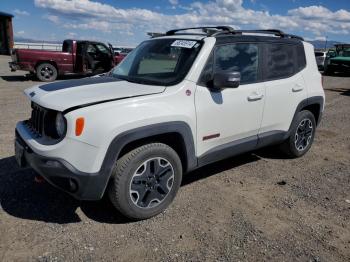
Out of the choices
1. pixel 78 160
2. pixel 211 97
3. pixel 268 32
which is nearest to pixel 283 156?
pixel 268 32

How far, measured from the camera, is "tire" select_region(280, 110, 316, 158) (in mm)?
5043

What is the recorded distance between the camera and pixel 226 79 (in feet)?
11.6

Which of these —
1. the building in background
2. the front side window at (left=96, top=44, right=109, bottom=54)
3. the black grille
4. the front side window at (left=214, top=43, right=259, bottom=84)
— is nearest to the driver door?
the front side window at (left=214, top=43, right=259, bottom=84)

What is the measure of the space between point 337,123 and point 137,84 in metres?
5.81

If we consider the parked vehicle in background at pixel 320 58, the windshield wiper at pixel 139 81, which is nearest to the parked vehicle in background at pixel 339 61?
the parked vehicle in background at pixel 320 58

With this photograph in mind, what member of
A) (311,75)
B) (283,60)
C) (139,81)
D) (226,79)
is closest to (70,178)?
(139,81)

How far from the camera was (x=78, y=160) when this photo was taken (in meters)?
2.94

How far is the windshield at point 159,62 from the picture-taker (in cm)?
369

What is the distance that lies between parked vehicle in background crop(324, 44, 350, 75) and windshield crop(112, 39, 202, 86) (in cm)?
1873

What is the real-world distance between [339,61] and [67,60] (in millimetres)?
15199

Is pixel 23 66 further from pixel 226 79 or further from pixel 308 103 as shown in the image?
pixel 226 79

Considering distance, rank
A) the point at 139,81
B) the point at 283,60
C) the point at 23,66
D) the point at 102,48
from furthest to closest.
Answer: the point at 102,48, the point at 23,66, the point at 283,60, the point at 139,81

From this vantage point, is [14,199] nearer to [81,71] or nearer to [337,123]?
[337,123]

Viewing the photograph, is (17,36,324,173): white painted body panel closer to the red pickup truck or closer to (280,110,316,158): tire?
(280,110,316,158): tire
